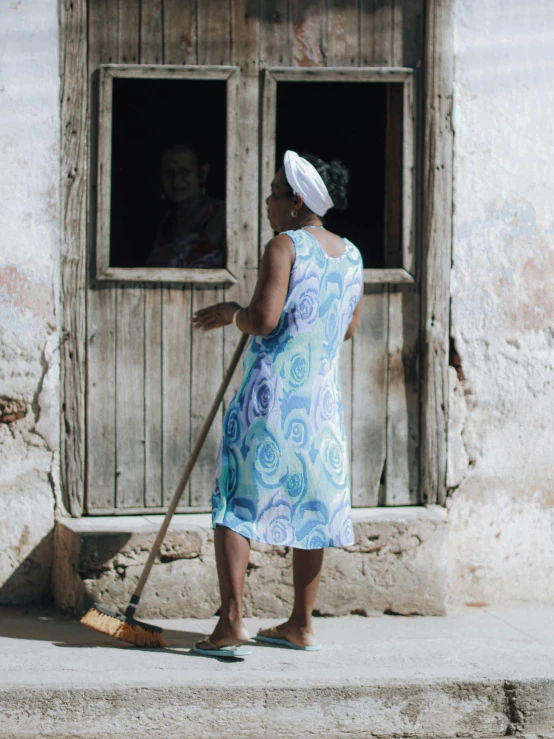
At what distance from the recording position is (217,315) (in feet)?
→ 13.5

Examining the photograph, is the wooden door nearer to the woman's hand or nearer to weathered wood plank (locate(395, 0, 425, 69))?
weathered wood plank (locate(395, 0, 425, 69))

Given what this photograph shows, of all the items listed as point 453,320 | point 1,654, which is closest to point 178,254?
point 453,320

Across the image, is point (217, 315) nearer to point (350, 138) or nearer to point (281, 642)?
point (281, 642)

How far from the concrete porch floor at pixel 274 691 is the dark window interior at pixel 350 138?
10.6 ft

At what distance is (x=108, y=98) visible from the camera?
4.82 m

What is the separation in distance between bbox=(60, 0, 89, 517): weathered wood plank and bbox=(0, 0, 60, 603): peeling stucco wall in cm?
4

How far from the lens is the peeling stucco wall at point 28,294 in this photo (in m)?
4.70

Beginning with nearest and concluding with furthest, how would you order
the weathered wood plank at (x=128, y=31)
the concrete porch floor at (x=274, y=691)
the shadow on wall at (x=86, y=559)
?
1. the concrete porch floor at (x=274, y=691)
2. the shadow on wall at (x=86, y=559)
3. the weathered wood plank at (x=128, y=31)

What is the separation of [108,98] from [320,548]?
86.5 inches

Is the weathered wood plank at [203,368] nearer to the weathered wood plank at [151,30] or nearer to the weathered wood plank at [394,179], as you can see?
the weathered wood plank at [394,179]

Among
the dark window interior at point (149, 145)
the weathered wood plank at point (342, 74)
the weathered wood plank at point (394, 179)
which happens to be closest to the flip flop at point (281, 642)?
the weathered wood plank at point (394, 179)

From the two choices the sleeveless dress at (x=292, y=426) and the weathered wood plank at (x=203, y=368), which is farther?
the weathered wood plank at (x=203, y=368)

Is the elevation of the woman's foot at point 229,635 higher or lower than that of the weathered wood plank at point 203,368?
lower

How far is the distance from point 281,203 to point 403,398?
136cm
